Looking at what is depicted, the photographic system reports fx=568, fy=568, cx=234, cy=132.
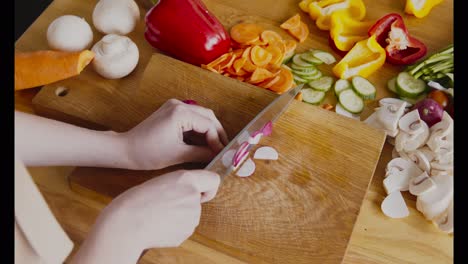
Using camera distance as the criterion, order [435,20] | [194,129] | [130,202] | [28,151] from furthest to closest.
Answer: [435,20] → [194,129] → [28,151] → [130,202]

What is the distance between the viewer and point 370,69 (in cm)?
158

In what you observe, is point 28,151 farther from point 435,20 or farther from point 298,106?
point 435,20

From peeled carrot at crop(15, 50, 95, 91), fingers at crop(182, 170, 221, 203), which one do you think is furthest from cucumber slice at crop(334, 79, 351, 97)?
peeled carrot at crop(15, 50, 95, 91)

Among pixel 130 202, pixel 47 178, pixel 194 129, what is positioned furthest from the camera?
pixel 47 178

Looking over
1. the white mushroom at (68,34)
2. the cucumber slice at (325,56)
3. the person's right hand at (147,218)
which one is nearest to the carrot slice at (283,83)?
the cucumber slice at (325,56)

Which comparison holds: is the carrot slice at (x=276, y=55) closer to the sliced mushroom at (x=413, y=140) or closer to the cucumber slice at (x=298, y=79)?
the cucumber slice at (x=298, y=79)

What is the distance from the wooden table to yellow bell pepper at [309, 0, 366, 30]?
495 millimetres

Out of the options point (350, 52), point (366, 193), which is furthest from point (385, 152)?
point (350, 52)

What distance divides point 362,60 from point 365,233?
0.51m

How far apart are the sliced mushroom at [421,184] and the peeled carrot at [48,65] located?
0.87 meters

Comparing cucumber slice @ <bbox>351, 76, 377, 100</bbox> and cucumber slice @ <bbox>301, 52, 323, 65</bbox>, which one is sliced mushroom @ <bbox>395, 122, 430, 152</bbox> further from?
cucumber slice @ <bbox>301, 52, 323, 65</bbox>

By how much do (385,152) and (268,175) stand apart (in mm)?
341

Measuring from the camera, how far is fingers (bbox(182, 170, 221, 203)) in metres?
1.12

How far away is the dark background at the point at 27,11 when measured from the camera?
1844 millimetres
